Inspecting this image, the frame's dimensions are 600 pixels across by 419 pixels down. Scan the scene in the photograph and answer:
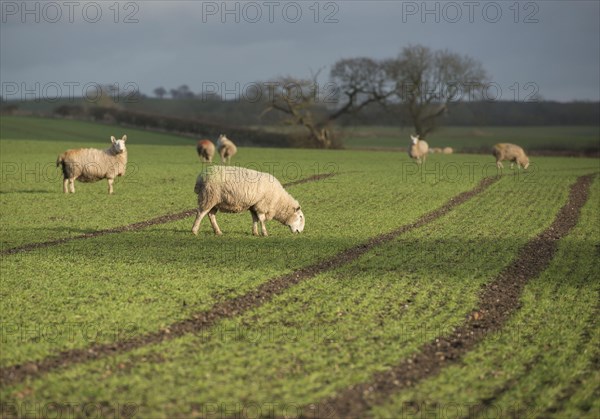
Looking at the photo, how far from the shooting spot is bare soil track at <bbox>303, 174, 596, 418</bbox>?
325 inches

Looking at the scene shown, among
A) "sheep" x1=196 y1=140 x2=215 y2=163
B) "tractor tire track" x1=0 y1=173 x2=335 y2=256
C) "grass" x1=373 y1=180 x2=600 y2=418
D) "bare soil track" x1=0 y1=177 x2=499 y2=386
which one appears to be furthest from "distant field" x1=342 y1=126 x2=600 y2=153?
"grass" x1=373 y1=180 x2=600 y2=418

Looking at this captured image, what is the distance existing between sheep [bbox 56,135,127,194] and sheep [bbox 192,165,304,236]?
950 centimetres

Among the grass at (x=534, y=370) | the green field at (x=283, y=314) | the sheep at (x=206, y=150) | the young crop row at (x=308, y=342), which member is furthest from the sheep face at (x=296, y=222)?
the sheep at (x=206, y=150)

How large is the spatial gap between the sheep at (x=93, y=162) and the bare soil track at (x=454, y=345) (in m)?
14.9

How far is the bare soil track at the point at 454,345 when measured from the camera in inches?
325

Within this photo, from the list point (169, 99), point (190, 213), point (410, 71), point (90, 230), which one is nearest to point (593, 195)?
point (190, 213)

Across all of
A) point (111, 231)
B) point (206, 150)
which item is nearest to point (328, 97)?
point (206, 150)

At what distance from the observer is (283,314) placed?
39.0 feet

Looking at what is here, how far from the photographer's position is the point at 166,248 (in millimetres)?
17484

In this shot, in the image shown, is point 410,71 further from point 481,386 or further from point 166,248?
point 481,386

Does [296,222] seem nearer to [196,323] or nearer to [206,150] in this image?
[196,323]

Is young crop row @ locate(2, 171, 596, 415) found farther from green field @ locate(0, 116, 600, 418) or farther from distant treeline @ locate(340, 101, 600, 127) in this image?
distant treeline @ locate(340, 101, 600, 127)

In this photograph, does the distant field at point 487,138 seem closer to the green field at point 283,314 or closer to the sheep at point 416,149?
the sheep at point 416,149

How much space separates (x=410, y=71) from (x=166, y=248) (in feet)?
227
